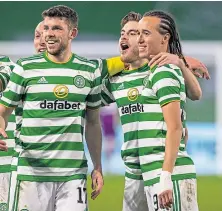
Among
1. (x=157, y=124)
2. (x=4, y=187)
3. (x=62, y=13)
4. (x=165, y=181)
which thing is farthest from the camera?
(x=4, y=187)

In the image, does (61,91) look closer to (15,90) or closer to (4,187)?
(15,90)

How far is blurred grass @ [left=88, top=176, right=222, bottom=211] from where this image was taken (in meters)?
12.6

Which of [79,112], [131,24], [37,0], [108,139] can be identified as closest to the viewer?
[79,112]

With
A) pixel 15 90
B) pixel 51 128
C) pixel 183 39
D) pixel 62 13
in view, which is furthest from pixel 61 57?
pixel 183 39

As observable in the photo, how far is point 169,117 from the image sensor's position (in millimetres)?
5527

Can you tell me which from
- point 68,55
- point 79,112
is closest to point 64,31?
point 68,55

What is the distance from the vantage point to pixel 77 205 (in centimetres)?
603

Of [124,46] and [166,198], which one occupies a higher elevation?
[124,46]

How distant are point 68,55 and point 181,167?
4.04ft

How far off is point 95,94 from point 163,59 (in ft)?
2.55

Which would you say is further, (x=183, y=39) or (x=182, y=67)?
(x=183, y=39)

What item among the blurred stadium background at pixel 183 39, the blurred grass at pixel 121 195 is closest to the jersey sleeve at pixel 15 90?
the blurred grass at pixel 121 195

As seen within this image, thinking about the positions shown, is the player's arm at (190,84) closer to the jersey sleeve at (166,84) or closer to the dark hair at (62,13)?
the jersey sleeve at (166,84)

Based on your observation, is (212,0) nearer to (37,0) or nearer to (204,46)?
(204,46)
